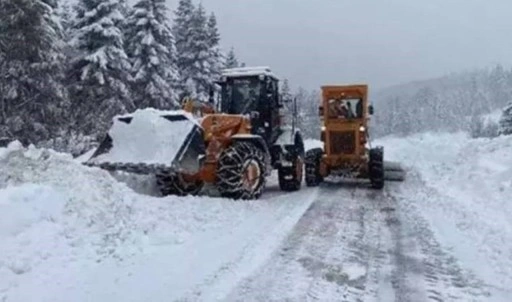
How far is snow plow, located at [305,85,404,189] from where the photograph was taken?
1599 cm

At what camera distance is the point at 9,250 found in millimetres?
6262

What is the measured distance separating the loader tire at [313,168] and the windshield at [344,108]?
4.22 feet

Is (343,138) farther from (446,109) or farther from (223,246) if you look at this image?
(446,109)

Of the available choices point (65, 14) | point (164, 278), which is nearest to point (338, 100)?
point (164, 278)

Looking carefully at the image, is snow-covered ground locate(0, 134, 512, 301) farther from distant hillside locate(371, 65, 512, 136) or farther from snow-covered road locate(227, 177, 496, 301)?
distant hillside locate(371, 65, 512, 136)

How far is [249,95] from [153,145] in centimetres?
390

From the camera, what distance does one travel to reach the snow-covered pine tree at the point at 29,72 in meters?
25.4

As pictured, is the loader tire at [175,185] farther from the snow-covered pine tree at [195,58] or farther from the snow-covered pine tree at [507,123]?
the snow-covered pine tree at [507,123]

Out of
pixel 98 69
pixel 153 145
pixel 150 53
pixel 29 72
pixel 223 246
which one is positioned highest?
pixel 150 53

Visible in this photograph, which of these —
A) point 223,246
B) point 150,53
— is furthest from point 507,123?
point 223,246

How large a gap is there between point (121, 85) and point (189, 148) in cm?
2034

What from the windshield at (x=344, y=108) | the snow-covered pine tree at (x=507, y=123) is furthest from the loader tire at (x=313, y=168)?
the snow-covered pine tree at (x=507, y=123)

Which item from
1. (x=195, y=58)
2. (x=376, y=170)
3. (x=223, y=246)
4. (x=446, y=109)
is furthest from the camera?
(x=446, y=109)

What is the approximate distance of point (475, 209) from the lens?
10727mm
